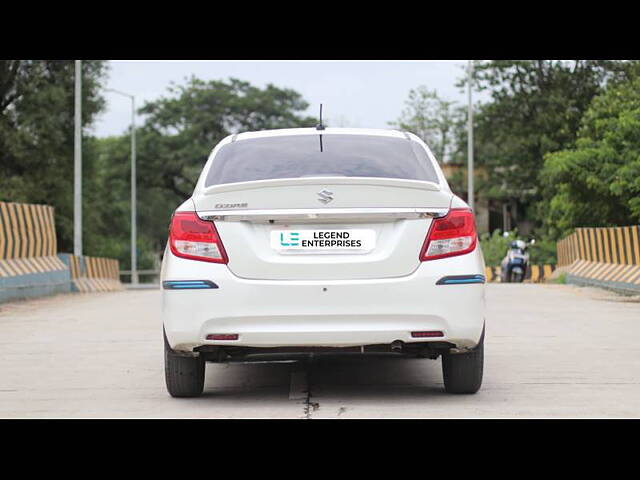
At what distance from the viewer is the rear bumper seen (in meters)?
6.68

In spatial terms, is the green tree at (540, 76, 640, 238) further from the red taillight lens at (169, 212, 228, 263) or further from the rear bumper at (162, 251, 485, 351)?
the red taillight lens at (169, 212, 228, 263)

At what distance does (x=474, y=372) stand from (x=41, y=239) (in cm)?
1665

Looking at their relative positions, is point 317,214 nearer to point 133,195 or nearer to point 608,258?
point 608,258

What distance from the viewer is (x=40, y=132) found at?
41.7m

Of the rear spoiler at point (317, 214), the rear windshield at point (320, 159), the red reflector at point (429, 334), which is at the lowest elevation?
the red reflector at point (429, 334)

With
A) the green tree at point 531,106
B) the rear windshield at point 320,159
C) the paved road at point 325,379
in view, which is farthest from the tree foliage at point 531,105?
the rear windshield at point 320,159

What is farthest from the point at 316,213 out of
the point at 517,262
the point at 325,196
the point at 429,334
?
the point at 517,262

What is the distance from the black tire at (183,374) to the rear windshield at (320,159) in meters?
1.07

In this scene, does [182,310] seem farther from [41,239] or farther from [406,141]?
[41,239]

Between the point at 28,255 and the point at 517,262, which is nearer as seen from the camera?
the point at 28,255

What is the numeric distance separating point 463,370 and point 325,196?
58.4 inches

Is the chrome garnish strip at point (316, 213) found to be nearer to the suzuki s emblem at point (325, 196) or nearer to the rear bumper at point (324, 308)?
the suzuki s emblem at point (325, 196)

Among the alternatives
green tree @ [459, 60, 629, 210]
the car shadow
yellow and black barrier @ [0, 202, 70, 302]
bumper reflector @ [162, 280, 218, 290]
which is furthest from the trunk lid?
green tree @ [459, 60, 629, 210]

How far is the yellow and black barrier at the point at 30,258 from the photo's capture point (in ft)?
62.9
